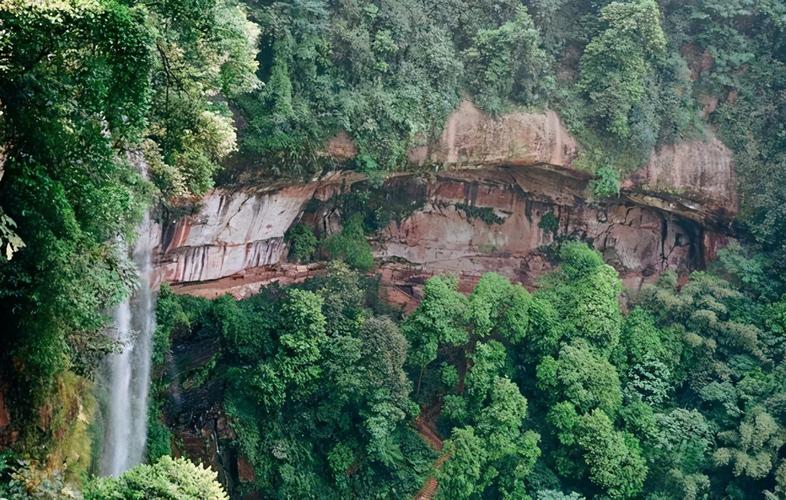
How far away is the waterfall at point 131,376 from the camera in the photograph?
537 inches

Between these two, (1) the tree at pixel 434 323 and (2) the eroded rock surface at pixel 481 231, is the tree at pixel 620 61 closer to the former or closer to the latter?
(2) the eroded rock surface at pixel 481 231

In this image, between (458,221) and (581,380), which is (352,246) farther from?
(581,380)

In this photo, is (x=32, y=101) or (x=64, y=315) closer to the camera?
(x=32, y=101)

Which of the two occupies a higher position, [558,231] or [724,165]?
[724,165]

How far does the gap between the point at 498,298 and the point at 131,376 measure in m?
7.92

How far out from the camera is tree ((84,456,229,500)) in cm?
891

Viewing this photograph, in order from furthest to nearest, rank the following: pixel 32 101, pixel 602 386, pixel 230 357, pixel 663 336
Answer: pixel 663 336 < pixel 602 386 < pixel 230 357 < pixel 32 101

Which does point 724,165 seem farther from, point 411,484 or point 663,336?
point 411,484

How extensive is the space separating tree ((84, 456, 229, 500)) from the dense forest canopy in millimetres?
3093

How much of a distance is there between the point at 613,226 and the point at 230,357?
35.0 ft

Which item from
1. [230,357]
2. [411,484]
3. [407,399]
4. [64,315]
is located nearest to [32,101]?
[64,315]

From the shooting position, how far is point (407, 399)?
17688 mm

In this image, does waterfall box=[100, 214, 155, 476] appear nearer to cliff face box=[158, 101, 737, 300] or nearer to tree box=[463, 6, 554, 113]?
cliff face box=[158, 101, 737, 300]

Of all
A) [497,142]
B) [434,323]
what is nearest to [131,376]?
[434,323]
